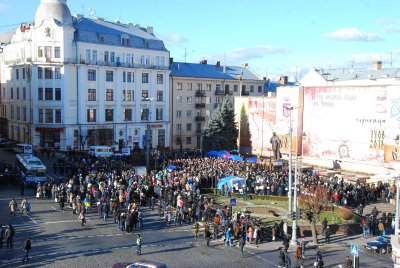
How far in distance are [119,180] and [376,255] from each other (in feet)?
59.1

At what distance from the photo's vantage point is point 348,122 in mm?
50812

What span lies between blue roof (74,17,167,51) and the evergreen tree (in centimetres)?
1284

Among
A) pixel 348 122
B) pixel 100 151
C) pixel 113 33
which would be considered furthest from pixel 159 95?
pixel 348 122

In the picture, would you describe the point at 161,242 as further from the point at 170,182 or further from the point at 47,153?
the point at 47,153

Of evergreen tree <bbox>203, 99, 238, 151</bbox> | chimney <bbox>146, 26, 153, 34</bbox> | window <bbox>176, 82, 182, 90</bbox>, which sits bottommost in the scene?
evergreen tree <bbox>203, 99, 238, 151</bbox>

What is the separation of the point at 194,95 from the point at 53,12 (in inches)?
943

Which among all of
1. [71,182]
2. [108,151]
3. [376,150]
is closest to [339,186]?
[376,150]

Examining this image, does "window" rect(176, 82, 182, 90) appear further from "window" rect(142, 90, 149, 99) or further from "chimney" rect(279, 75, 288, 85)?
"chimney" rect(279, 75, 288, 85)

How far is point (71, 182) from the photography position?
32.3 meters

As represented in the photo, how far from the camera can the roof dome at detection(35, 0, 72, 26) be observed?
5762cm

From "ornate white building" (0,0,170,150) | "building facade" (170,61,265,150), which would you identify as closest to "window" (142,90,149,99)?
"ornate white building" (0,0,170,150)

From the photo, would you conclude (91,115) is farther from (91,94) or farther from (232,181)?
(232,181)

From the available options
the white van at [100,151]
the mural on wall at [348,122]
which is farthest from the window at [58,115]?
the mural on wall at [348,122]

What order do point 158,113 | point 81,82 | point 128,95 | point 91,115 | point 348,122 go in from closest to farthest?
point 348,122 < point 81,82 < point 91,115 < point 128,95 < point 158,113
